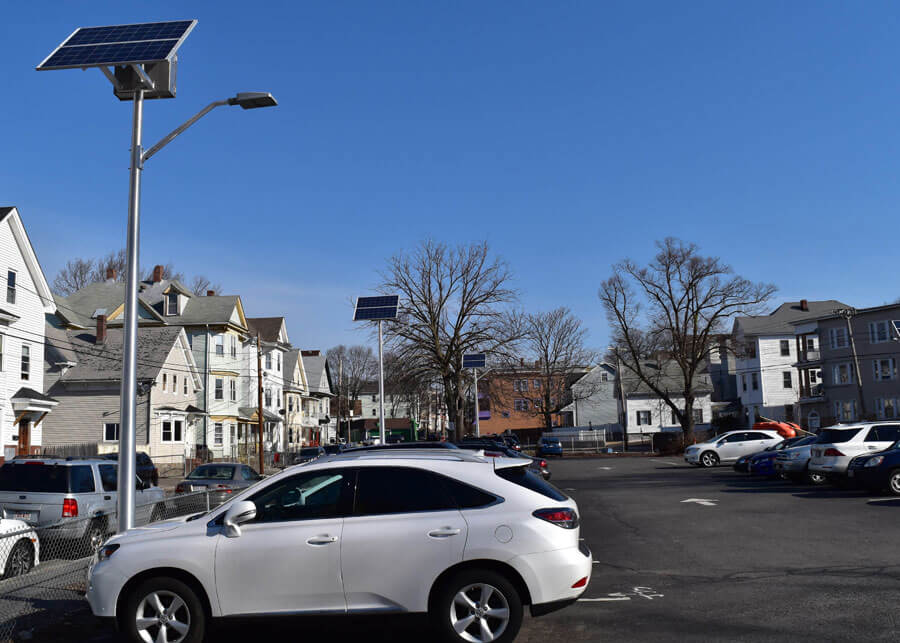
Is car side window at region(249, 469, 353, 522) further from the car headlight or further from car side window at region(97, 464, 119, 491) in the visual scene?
car side window at region(97, 464, 119, 491)

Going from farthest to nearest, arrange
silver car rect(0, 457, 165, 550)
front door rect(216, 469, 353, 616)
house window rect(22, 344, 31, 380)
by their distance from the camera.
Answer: house window rect(22, 344, 31, 380) < silver car rect(0, 457, 165, 550) < front door rect(216, 469, 353, 616)

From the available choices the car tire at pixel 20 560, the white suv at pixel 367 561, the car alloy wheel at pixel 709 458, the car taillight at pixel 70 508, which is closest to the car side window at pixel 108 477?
the car taillight at pixel 70 508

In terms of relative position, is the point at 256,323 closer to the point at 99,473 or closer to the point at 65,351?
the point at 65,351

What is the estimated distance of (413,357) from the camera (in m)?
51.7

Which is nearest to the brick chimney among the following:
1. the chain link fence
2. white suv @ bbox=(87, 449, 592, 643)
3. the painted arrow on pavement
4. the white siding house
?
the white siding house

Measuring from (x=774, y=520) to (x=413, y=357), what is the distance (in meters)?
36.5

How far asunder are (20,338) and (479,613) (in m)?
37.7

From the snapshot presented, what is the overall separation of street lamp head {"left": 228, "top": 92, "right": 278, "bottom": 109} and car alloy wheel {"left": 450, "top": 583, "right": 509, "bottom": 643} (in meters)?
7.86

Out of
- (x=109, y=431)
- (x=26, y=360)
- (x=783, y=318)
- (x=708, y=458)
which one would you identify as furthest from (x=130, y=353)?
(x=783, y=318)

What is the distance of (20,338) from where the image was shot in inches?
1515

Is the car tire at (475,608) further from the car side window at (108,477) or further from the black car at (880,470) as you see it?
the black car at (880,470)

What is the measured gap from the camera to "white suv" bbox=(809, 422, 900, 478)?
72.9 feet

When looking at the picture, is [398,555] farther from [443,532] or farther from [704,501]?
[704,501]

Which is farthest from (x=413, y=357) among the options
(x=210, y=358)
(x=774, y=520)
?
(x=774, y=520)
